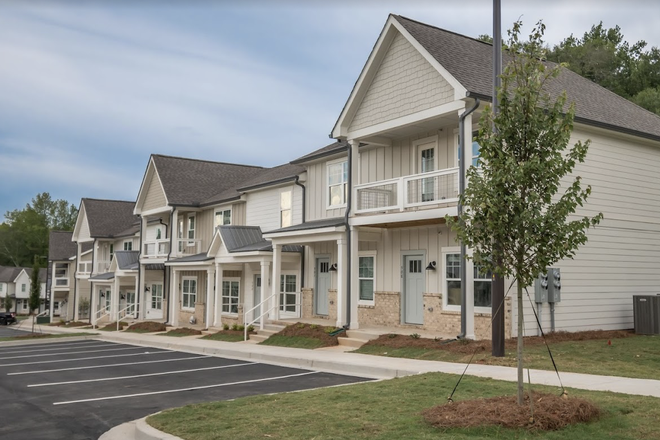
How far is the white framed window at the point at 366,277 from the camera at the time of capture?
69.5ft

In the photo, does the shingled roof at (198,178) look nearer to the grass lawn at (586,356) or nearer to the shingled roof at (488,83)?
the shingled roof at (488,83)

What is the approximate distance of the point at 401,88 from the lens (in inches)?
742

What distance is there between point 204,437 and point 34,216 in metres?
109

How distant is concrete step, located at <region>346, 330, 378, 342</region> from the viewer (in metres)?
18.3

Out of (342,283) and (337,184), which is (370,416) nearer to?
(342,283)

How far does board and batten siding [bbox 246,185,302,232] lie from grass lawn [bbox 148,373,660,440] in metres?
15.6

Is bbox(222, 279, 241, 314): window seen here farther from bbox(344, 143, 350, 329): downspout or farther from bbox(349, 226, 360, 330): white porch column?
bbox(349, 226, 360, 330): white porch column

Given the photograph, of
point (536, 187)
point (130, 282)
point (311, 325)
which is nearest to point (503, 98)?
point (536, 187)

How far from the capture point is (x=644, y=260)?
1992 centimetres

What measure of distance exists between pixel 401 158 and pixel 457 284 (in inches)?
188

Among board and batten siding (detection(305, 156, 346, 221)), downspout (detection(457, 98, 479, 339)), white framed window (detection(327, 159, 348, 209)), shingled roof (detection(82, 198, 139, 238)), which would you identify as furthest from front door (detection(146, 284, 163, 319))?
downspout (detection(457, 98, 479, 339))

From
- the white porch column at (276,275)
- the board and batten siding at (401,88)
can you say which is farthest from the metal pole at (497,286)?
the white porch column at (276,275)

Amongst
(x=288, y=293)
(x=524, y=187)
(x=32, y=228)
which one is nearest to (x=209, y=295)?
(x=288, y=293)

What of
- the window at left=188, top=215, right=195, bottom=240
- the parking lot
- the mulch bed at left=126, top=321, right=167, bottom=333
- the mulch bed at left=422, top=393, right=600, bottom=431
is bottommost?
the mulch bed at left=126, top=321, right=167, bottom=333
